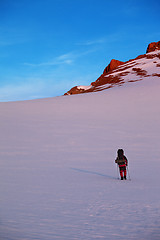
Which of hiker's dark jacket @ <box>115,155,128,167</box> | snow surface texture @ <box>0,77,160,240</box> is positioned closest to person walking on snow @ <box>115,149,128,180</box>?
hiker's dark jacket @ <box>115,155,128,167</box>

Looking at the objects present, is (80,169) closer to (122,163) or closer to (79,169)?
(79,169)

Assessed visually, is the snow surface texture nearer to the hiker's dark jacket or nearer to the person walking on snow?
the person walking on snow

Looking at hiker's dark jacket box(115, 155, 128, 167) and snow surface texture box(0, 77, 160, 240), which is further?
hiker's dark jacket box(115, 155, 128, 167)

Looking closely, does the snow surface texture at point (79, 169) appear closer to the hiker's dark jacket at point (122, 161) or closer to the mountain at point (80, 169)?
the mountain at point (80, 169)

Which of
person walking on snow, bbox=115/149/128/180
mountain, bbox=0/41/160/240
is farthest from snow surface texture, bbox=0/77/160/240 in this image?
person walking on snow, bbox=115/149/128/180

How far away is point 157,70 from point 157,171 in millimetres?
46457

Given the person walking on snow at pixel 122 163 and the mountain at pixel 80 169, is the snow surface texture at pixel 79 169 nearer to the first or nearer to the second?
the mountain at pixel 80 169

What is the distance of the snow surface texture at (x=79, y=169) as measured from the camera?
5.45m

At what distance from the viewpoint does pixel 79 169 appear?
12.9 metres

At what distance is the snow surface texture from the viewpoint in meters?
5.45

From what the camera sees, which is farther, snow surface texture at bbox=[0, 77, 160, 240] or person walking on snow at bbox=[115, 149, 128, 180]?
person walking on snow at bbox=[115, 149, 128, 180]

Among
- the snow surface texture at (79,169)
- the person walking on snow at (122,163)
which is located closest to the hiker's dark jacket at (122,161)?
the person walking on snow at (122,163)

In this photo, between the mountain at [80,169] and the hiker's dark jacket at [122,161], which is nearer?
the mountain at [80,169]

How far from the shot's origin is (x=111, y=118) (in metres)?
25.2
